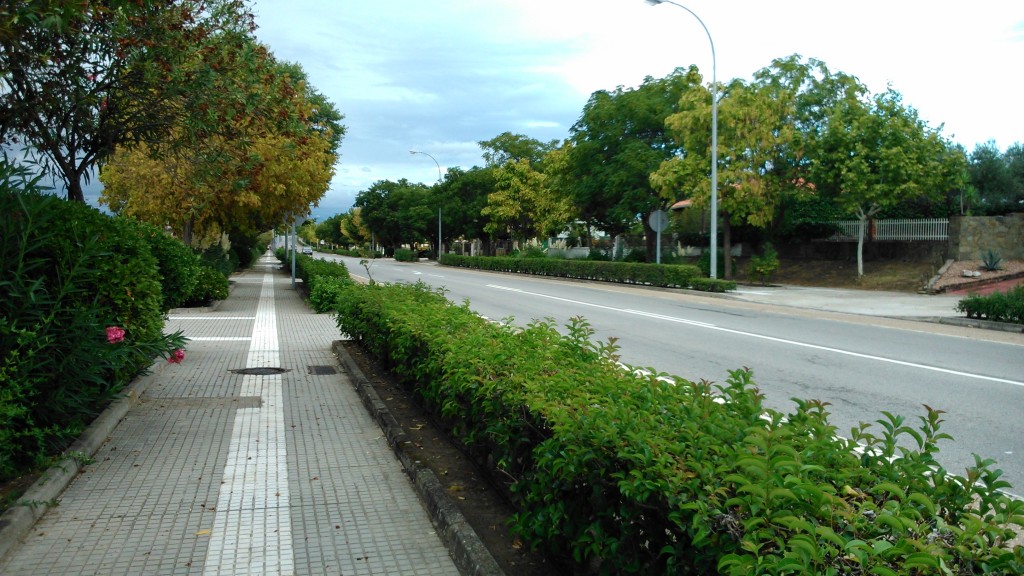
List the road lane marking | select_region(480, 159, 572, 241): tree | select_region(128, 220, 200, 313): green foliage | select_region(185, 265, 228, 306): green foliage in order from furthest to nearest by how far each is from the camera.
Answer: select_region(480, 159, 572, 241): tree, select_region(185, 265, 228, 306): green foliage, select_region(128, 220, 200, 313): green foliage, the road lane marking

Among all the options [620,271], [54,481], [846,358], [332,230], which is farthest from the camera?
[332,230]

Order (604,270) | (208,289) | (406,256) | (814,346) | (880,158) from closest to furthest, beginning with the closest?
(814,346), (208,289), (880,158), (604,270), (406,256)

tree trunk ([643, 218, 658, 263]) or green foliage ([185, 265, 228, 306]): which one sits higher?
tree trunk ([643, 218, 658, 263])

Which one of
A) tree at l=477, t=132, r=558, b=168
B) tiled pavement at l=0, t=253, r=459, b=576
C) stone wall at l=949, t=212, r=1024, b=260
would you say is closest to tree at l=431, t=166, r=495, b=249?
tree at l=477, t=132, r=558, b=168

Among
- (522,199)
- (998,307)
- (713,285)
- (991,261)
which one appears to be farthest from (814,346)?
(522,199)

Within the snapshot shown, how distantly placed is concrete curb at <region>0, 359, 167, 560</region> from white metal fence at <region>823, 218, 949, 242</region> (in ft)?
95.4

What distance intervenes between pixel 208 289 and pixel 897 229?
83.8 feet

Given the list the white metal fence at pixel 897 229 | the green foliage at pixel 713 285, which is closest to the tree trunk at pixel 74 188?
the green foliage at pixel 713 285

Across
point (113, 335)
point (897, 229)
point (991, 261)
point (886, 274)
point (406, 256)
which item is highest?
point (897, 229)

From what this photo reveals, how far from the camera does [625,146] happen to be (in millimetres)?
34844

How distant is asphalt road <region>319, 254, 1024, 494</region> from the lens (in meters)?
7.20

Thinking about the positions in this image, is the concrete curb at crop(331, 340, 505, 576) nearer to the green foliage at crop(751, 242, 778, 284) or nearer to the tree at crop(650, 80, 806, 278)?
the tree at crop(650, 80, 806, 278)

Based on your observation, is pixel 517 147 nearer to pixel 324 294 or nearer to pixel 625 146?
pixel 625 146

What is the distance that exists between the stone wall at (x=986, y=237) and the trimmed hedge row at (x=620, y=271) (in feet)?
28.2
